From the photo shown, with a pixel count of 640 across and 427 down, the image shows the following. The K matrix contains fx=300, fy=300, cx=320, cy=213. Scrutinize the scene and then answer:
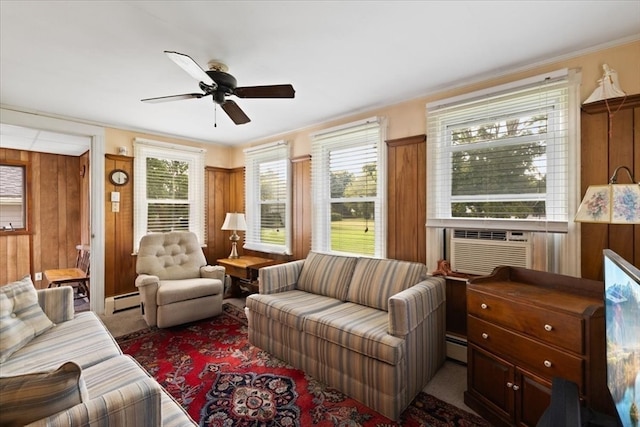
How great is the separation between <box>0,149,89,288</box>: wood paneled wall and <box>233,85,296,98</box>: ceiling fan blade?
4.03 m

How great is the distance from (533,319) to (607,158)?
1.28m

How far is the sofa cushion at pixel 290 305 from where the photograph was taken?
2504mm

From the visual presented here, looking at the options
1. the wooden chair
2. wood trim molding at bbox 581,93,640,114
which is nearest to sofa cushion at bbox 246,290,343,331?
wood trim molding at bbox 581,93,640,114

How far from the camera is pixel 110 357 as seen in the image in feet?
5.82

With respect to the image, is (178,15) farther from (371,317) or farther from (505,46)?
(371,317)

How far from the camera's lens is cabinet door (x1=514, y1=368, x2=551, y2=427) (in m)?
1.60

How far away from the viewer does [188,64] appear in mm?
1840

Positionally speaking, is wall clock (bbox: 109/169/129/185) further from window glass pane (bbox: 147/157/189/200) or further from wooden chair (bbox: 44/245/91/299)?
wooden chair (bbox: 44/245/91/299)

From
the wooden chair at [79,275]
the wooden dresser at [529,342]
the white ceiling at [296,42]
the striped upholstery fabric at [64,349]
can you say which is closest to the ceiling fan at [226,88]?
the white ceiling at [296,42]

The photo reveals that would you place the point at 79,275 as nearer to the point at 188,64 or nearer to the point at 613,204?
the point at 188,64

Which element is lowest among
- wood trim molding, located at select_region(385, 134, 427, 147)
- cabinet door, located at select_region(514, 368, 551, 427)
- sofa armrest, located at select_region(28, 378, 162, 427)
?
cabinet door, located at select_region(514, 368, 551, 427)

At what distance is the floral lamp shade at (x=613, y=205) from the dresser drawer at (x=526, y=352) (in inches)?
28.5

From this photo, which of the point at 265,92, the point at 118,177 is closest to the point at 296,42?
the point at 265,92

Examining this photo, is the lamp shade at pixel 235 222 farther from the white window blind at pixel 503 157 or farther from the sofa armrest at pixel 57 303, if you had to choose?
the white window blind at pixel 503 157
